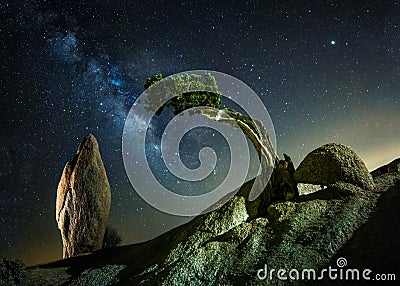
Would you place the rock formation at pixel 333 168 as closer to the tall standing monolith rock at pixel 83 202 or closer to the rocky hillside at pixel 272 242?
the rocky hillside at pixel 272 242

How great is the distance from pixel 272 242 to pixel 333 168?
4.64 meters

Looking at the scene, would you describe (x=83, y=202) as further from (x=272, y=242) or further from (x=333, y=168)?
(x=333, y=168)

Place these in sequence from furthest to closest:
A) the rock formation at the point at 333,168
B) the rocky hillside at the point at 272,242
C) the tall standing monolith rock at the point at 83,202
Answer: the tall standing monolith rock at the point at 83,202 < the rock formation at the point at 333,168 < the rocky hillside at the point at 272,242

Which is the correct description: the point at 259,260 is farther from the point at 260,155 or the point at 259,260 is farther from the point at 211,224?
the point at 260,155

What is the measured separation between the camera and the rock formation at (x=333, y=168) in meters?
11.6

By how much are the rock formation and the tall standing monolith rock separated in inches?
438

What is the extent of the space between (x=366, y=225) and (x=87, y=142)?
616 inches

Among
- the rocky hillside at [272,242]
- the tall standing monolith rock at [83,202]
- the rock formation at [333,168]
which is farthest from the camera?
the tall standing monolith rock at [83,202]

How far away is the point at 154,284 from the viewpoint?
932 cm

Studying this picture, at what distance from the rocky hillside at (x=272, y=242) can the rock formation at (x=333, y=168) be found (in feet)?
1.55

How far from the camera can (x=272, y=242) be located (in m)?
9.48

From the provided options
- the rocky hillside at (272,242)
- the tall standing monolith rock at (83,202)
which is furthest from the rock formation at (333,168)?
the tall standing monolith rock at (83,202)

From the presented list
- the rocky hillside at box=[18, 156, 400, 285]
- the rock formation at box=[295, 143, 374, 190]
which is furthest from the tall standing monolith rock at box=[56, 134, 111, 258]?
the rock formation at box=[295, 143, 374, 190]

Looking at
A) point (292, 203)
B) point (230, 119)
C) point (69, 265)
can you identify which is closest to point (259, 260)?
point (292, 203)
